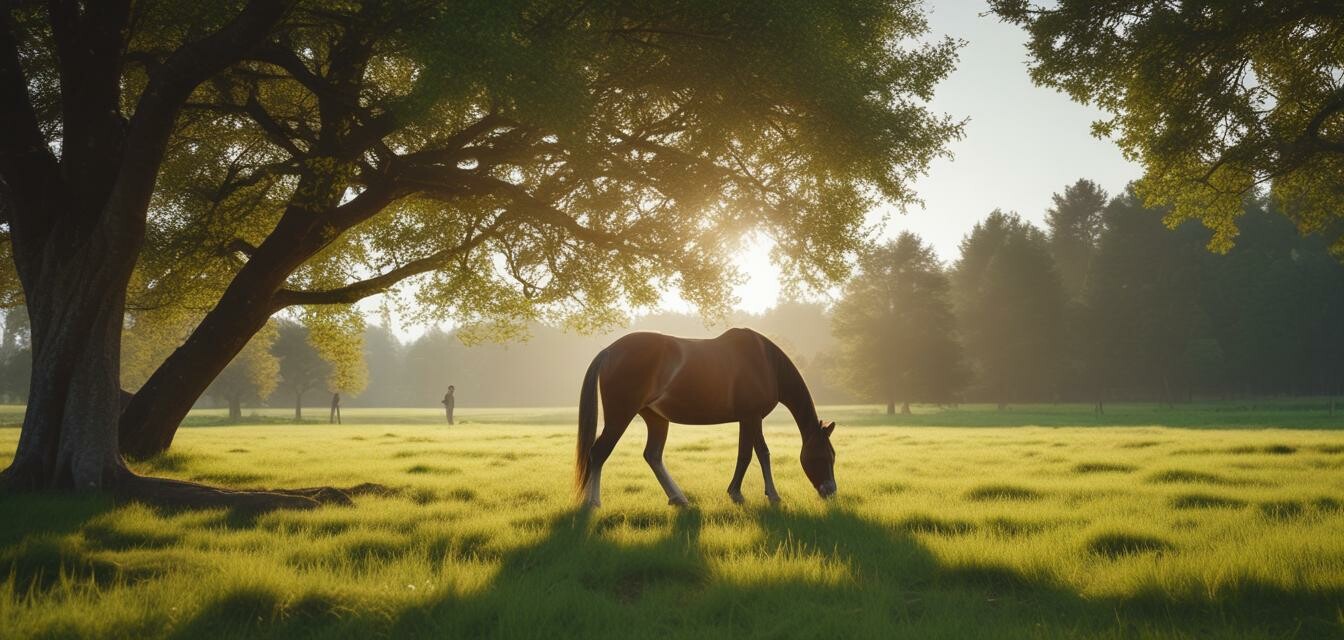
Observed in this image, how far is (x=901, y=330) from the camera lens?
57594 mm

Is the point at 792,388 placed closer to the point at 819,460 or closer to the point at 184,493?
the point at 819,460

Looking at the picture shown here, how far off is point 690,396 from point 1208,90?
40.4ft

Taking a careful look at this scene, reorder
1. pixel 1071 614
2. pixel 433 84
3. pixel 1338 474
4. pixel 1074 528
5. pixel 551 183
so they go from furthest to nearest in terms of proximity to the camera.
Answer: pixel 551 183 < pixel 1338 474 < pixel 433 84 < pixel 1074 528 < pixel 1071 614

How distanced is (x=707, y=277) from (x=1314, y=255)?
8068cm

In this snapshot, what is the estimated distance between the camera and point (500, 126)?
493 inches

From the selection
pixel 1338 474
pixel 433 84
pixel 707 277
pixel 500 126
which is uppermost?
pixel 500 126

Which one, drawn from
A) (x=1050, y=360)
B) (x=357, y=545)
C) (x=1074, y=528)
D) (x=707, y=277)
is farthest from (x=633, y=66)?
(x=1050, y=360)

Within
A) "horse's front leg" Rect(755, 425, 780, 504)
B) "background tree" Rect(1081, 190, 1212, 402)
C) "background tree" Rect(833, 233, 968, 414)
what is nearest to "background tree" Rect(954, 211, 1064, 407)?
"background tree" Rect(1081, 190, 1212, 402)

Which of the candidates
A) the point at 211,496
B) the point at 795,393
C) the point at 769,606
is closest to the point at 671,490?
the point at 795,393

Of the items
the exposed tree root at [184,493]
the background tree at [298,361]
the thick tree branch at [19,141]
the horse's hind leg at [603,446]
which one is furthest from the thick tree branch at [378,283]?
the background tree at [298,361]

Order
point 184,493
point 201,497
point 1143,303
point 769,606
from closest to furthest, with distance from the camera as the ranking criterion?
point 769,606 → point 201,497 → point 184,493 → point 1143,303

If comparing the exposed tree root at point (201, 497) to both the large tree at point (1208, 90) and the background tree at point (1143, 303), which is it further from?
the background tree at point (1143, 303)

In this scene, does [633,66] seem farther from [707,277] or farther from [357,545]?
[357,545]

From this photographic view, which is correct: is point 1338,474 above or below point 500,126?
below
